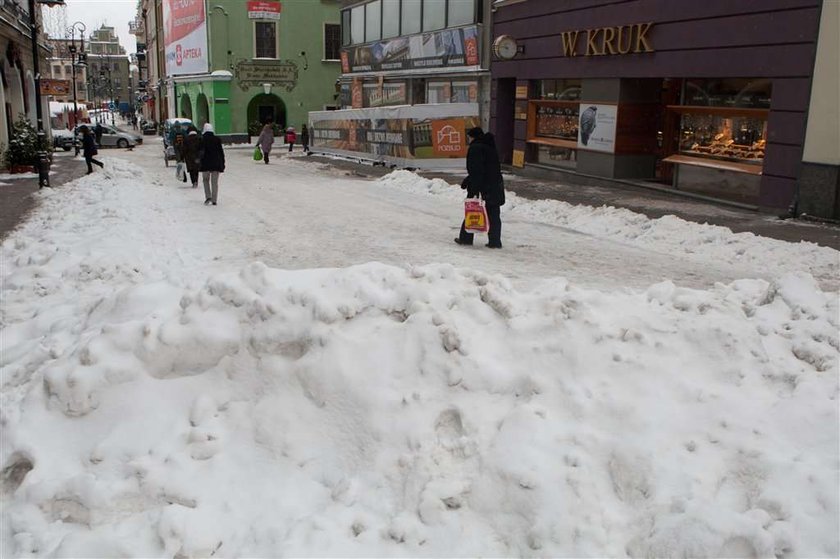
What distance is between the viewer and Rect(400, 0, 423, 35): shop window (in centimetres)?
3102

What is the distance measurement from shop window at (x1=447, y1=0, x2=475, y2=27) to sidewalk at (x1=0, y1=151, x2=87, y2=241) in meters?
14.2

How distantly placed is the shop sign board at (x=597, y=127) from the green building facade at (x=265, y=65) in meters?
32.5

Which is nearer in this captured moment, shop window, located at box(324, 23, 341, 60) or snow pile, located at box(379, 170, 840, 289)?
snow pile, located at box(379, 170, 840, 289)

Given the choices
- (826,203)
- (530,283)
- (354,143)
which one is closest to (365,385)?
(530,283)

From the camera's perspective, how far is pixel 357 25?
37.5m

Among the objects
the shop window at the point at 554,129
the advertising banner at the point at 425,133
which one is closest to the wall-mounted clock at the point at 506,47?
the shop window at the point at 554,129

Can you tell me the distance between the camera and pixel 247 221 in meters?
13.8

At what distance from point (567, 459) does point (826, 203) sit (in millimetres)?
11488

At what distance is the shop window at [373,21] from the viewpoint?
3478 cm

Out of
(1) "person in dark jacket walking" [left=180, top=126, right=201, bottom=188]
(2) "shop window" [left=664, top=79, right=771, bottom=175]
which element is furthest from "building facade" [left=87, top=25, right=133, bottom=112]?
(2) "shop window" [left=664, top=79, right=771, bottom=175]

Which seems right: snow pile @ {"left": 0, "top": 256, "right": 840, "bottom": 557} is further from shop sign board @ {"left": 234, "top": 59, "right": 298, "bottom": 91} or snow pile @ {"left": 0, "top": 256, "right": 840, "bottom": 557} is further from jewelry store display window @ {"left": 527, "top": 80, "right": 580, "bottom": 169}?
shop sign board @ {"left": 234, "top": 59, "right": 298, "bottom": 91}

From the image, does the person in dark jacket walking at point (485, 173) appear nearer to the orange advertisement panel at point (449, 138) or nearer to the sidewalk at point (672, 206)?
the sidewalk at point (672, 206)

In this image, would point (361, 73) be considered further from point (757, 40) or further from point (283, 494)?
point (283, 494)

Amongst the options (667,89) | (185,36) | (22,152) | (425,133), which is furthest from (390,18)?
(185,36)
